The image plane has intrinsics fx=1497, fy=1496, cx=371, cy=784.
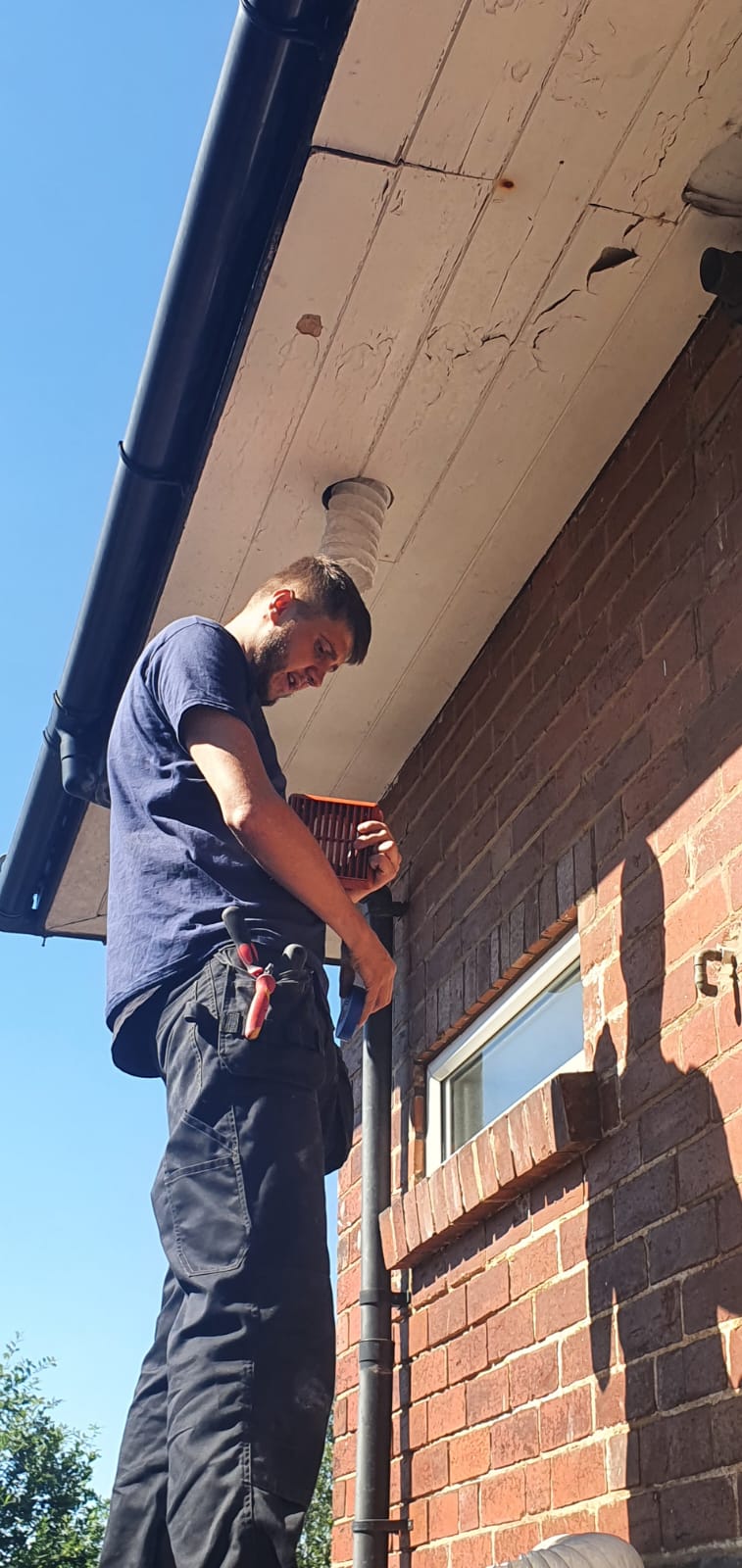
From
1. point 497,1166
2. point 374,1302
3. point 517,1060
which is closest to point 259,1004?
point 497,1166

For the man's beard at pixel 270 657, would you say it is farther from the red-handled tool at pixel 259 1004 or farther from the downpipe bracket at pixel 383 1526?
the downpipe bracket at pixel 383 1526

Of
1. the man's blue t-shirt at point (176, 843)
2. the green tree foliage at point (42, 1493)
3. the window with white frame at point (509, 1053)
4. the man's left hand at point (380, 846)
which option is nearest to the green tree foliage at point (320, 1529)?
the green tree foliage at point (42, 1493)

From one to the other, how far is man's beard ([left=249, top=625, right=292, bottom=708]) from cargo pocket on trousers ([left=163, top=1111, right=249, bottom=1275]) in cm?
85

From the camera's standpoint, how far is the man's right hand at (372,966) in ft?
7.72

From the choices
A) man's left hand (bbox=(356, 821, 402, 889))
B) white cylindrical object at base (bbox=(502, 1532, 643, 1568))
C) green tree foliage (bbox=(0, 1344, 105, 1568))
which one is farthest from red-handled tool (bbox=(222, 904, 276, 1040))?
green tree foliage (bbox=(0, 1344, 105, 1568))

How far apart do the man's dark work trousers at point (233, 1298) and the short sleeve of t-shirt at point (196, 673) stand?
0.42 metres

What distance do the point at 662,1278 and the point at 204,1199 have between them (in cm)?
92

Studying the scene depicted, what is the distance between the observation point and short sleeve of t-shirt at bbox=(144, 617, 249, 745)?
233 centimetres

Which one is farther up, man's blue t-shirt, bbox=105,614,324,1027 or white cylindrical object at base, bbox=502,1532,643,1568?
man's blue t-shirt, bbox=105,614,324,1027

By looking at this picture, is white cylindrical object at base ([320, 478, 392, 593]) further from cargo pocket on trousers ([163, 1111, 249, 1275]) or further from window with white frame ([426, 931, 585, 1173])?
cargo pocket on trousers ([163, 1111, 249, 1275])

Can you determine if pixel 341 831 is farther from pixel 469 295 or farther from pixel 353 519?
pixel 469 295

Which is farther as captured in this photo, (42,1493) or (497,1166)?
(42,1493)

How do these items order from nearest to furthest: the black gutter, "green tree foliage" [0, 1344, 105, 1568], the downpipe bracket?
the black gutter < the downpipe bracket < "green tree foliage" [0, 1344, 105, 1568]

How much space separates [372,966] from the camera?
2.40 meters
